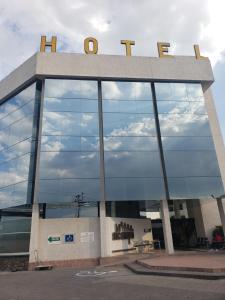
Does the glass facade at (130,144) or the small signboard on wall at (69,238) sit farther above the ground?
the glass facade at (130,144)

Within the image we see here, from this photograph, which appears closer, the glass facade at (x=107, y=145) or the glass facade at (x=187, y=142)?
the glass facade at (x=107, y=145)

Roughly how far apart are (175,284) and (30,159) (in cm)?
1655

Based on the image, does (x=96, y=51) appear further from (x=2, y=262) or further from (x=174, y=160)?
(x=2, y=262)

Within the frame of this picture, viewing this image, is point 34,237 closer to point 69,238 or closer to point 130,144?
point 69,238

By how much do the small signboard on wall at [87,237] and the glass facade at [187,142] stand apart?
7815 millimetres

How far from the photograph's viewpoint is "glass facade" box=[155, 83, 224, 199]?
2358cm

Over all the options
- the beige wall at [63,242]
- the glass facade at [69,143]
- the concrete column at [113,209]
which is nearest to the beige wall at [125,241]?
the beige wall at [63,242]

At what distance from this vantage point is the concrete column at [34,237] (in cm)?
2038

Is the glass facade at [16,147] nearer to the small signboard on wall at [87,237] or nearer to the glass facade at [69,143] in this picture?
the glass facade at [69,143]

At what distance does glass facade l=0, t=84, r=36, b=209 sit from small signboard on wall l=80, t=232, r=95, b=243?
5385mm

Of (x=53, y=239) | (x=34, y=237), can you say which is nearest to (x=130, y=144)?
(x=53, y=239)

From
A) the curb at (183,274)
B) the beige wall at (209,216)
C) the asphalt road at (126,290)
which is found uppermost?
the beige wall at (209,216)

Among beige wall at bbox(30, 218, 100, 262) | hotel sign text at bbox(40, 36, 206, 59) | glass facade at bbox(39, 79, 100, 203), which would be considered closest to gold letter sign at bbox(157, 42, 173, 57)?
hotel sign text at bbox(40, 36, 206, 59)

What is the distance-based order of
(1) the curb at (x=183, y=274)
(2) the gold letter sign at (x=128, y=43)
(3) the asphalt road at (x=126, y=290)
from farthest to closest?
(2) the gold letter sign at (x=128, y=43) → (1) the curb at (x=183, y=274) → (3) the asphalt road at (x=126, y=290)
